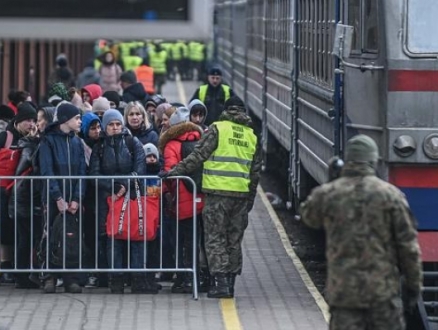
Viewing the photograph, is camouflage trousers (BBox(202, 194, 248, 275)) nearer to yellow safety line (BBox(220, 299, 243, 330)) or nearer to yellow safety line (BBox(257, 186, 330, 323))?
yellow safety line (BBox(220, 299, 243, 330))

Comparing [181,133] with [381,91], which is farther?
[181,133]

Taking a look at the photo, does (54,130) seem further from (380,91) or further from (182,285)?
(380,91)

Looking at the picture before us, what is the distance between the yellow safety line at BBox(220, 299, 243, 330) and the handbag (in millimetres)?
826

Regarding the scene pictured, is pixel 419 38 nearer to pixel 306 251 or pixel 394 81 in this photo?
pixel 394 81

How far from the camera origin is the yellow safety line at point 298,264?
1194 cm

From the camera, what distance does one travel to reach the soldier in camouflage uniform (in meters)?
7.96

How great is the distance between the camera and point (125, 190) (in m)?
12.2

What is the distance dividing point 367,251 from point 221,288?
4265 millimetres

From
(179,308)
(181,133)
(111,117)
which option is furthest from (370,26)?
(179,308)

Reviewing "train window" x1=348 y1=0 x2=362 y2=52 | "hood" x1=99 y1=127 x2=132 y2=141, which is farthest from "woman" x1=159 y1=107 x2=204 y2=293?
"train window" x1=348 y1=0 x2=362 y2=52

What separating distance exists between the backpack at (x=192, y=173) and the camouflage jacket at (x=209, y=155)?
0.21 meters

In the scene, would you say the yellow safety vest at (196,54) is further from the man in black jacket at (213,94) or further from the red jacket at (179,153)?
the red jacket at (179,153)

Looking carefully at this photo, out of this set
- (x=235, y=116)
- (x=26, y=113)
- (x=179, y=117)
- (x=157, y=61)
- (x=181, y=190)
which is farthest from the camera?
(x=157, y=61)

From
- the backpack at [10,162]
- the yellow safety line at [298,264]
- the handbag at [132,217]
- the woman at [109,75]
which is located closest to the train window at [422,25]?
the yellow safety line at [298,264]
